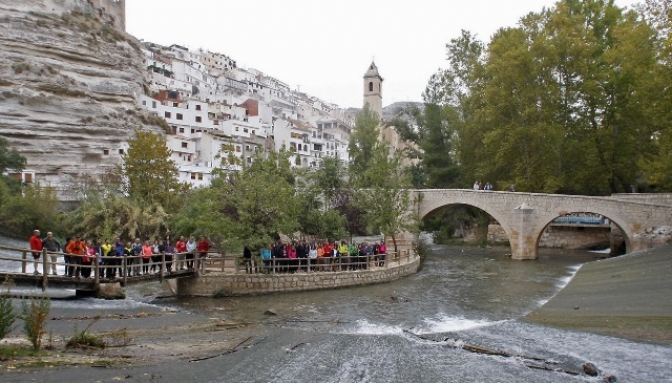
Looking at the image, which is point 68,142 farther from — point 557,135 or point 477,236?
point 557,135

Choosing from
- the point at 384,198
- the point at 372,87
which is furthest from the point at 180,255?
the point at 372,87

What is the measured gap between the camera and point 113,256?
16172mm

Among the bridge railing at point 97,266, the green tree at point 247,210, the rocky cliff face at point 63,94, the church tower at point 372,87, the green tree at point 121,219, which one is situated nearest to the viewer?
the bridge railing at point 97,266

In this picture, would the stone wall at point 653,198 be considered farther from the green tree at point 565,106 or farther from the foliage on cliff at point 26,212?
the foliage on cliff at point 26,212

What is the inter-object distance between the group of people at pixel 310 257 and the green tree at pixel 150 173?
546 inches

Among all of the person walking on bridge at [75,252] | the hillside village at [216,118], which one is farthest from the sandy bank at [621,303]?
the hillside village at [216,118]

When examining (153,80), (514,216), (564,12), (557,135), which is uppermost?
(153,80)

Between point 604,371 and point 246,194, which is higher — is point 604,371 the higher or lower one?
the lower one

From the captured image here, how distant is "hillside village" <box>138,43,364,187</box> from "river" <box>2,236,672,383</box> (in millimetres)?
25921

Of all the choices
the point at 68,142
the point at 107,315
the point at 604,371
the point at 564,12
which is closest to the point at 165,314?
the point at 107,315

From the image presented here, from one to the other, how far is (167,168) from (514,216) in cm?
2126

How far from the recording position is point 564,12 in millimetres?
35375

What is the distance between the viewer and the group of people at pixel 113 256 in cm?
1531

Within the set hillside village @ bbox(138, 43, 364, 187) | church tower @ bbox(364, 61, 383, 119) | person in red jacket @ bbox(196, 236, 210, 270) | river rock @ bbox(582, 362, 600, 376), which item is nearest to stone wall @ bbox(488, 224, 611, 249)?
hillside village @ bbox(138, 43, 364, 187)
